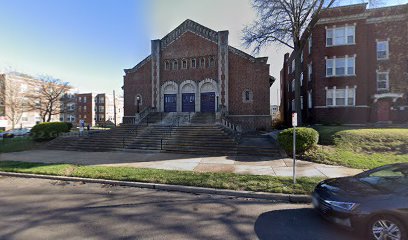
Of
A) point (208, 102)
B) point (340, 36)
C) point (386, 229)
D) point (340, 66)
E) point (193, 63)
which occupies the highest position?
point (340, 36)

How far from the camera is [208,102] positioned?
→ 2512 cm

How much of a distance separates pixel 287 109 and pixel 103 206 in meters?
32.6

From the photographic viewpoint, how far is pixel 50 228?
442 centimetres

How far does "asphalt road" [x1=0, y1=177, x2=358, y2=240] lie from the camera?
13.7ft

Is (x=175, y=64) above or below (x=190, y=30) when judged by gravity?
below

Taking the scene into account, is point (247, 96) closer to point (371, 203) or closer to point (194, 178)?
point (194, 178)

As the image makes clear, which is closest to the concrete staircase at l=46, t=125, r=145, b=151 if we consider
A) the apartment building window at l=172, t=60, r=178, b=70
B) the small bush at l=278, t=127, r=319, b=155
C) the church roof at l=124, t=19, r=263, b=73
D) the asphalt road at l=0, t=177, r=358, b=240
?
the asphalt road at l=0, t=177, r=358, b=240

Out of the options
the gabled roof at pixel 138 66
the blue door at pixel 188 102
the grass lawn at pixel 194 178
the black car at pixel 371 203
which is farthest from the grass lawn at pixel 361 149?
the gabled roof at pixel 138 66

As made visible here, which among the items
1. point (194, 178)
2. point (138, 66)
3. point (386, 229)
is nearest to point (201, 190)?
point (194, 178)

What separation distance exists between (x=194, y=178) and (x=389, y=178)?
5.33 metres

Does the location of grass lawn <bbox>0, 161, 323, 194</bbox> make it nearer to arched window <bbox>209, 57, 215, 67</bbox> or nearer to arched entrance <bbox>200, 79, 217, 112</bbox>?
arched entrance <bbox>200, 79, 217, 112</bbox>

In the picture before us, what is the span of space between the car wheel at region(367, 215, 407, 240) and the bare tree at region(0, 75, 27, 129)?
55.2 m

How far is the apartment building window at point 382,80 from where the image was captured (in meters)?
21.0

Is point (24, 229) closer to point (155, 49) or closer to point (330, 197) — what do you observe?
point (330, 197)
